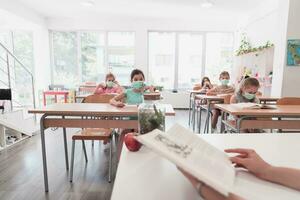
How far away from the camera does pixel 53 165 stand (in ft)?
7.98

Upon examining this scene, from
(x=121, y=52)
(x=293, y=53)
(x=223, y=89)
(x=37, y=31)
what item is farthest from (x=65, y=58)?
(x=293, y=53)

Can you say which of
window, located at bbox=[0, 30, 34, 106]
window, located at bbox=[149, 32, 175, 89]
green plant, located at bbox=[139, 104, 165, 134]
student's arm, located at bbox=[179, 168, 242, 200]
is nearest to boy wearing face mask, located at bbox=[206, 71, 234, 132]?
window, located at bbox=[149, 32, 175, 89]

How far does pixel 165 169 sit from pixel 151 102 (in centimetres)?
40

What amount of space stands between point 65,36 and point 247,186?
664cm

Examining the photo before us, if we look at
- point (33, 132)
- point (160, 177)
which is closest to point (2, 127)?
point (33, 132)

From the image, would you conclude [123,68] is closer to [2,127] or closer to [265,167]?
[2,127]

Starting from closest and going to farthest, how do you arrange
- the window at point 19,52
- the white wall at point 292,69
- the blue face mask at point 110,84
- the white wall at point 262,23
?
the white wall at point 292,69 < the blue face mask at point 110,84 < the white wall at point 262,23 < the window at point 19,52

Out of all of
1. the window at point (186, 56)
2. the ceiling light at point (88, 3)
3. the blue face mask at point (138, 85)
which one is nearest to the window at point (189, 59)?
the window at point (186, 56)

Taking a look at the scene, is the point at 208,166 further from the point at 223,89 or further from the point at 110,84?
the point at 223,89

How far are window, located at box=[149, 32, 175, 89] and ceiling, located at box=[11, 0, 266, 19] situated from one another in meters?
0.68

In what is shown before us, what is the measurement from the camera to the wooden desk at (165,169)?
545 mm

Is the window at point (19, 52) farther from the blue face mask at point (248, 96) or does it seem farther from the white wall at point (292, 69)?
the white wall at point (292, 69)

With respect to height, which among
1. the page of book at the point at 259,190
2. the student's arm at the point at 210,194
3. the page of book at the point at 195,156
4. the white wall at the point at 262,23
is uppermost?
the white wall at the point at 262,23

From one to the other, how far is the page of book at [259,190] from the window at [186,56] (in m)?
5.94
